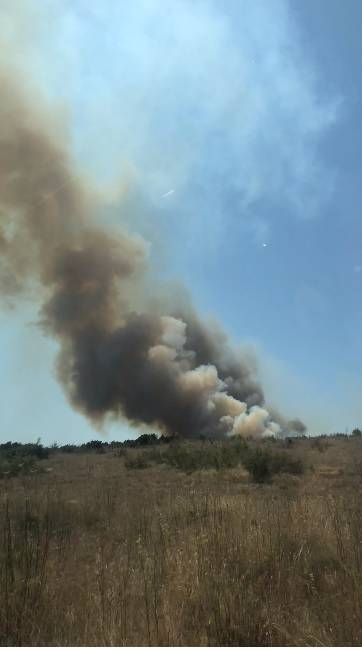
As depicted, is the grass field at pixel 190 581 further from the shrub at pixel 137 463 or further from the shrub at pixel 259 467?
the shrub at pixel 137 463

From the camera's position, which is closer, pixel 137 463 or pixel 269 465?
pixel 269 465

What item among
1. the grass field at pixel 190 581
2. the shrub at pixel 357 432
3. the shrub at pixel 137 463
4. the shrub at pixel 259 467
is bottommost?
the grass field at pixel 190 581

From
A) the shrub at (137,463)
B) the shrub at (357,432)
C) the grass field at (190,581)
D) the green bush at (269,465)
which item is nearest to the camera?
the grass field at (190,581)

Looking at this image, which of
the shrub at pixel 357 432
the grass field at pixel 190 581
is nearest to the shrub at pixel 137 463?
the grass field at pixel 190 581

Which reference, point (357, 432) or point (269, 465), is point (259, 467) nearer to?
point (269, 465)

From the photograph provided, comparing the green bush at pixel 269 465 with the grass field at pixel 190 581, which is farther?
the green bush at pixel 269 465

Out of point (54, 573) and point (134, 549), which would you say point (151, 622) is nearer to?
point (54, 573)

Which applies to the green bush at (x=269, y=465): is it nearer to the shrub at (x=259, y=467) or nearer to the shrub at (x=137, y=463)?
the shrub at (x=259, y=467)

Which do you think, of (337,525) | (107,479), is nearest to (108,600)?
(337,525)

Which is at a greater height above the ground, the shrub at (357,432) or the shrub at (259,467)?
the shrub at (357,432)

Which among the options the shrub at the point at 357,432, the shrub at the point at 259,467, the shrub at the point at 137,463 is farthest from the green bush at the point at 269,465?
the shrub at the point at 357,432

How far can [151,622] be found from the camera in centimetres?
413

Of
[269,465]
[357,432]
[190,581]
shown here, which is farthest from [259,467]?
[357,432]

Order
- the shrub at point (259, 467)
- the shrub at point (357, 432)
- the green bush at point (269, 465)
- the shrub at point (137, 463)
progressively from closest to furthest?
the shrub at point (259, 467)
the green bush at point (269, 465)
the shrub at point (137, 463)
the shrub at point (357, 432)
